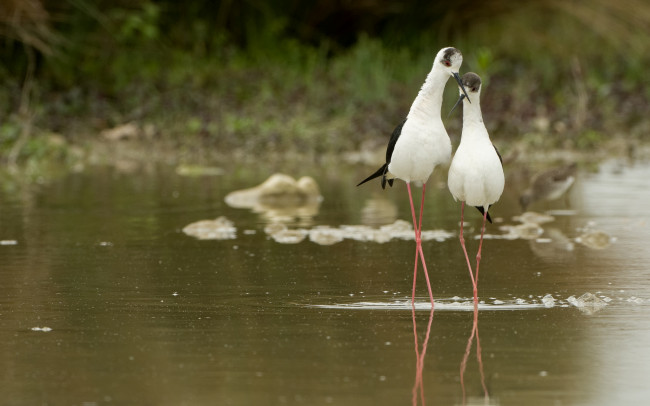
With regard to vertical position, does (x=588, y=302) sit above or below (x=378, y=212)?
below

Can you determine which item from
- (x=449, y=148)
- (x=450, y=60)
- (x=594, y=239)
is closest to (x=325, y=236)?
(x=594, y=239)

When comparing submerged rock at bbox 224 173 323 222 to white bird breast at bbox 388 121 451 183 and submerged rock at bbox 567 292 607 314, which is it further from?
submerged rock at bbox 567 292 607 314

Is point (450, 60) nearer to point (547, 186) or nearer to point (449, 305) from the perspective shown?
point (449, 305)

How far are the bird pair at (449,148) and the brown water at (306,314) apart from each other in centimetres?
59

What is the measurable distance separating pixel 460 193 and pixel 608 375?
155 cm

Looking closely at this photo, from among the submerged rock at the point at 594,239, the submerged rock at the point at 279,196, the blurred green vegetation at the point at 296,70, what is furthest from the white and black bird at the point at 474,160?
the blurred green vegetation at the point at 296,70

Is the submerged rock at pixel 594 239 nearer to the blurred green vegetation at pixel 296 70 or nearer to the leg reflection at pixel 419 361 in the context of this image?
the leg reflection at pixel 419 361

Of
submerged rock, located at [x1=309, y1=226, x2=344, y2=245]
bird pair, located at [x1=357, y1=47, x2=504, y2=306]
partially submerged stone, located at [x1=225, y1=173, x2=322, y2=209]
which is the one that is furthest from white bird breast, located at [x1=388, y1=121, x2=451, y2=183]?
partially submerged stone, located at [x1=225, y1=173, x2=322, y2=209]

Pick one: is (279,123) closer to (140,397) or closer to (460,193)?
(460,193)

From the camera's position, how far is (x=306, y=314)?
19.1 ft

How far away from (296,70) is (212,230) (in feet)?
30.2

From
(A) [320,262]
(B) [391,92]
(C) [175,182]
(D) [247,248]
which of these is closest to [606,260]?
(A) [320,262]

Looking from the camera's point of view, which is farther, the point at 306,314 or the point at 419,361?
the point at 306,314

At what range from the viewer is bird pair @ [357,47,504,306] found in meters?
5.86
